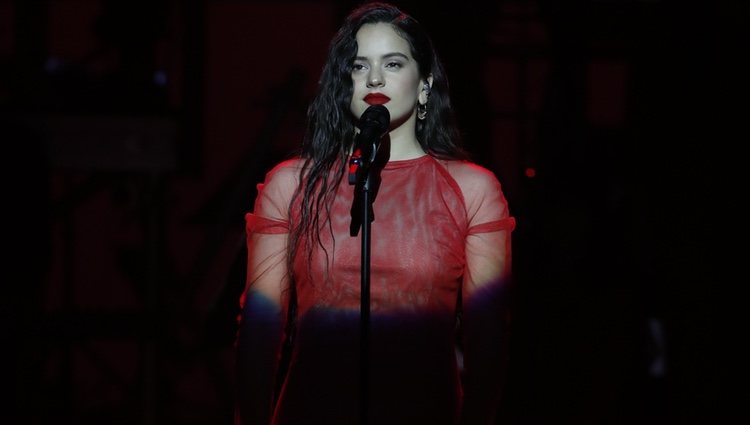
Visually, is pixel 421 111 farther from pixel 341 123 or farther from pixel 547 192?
pixel 547 192

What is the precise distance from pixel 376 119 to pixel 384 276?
0.37m

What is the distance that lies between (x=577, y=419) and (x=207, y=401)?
3.18 m

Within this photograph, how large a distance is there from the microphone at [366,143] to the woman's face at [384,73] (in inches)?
5.5

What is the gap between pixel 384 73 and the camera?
89.3 inches

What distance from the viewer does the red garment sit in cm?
216

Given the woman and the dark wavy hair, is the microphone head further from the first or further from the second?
the dark wavy hair

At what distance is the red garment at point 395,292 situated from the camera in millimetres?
2162

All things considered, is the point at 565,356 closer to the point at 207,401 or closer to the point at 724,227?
the point at 724,227

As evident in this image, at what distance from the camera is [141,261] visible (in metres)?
5.34

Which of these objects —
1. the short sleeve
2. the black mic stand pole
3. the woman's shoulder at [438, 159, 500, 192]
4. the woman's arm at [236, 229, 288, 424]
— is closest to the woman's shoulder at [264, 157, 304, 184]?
the short sleeve

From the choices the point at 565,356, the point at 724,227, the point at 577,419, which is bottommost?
the point at 577,419

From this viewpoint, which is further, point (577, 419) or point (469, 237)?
point (577, 419)

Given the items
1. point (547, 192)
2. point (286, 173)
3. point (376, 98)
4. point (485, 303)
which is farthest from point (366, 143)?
point (547, 192)

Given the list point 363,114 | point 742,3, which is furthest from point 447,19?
point 742,3
